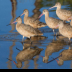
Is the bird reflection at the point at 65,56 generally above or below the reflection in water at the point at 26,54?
below

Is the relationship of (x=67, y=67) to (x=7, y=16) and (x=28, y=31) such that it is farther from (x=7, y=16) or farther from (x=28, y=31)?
(x=7, y=16)

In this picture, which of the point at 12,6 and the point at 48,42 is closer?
the point at 48,42

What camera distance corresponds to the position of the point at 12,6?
669 inches

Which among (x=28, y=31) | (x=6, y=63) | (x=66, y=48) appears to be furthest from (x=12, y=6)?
(x=6, y=63)

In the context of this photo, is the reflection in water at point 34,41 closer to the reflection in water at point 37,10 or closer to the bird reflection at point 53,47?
the bird reflection at point 53,47

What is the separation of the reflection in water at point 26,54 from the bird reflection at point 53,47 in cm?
34

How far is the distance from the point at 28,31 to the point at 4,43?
3.52 ft

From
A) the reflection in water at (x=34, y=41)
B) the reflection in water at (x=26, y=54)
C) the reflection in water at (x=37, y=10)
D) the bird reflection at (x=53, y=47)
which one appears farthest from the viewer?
the reflection in water at (x=37, y=10)

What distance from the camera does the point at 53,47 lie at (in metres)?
8.84

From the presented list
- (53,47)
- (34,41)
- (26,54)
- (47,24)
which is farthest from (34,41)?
(26,54)

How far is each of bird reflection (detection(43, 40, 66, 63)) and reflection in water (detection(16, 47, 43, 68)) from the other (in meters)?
0.34

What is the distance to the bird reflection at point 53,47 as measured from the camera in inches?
311

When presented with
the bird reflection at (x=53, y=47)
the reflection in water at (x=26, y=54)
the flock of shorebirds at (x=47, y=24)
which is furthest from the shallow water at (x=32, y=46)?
the flock of shorebirds at (x=47, y=24)

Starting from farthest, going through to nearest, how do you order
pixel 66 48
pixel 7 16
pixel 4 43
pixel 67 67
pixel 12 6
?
pixel 12 6 → pixel 7 16 → pixel 4 43 → pixel 66 48 → pixel 67 67
